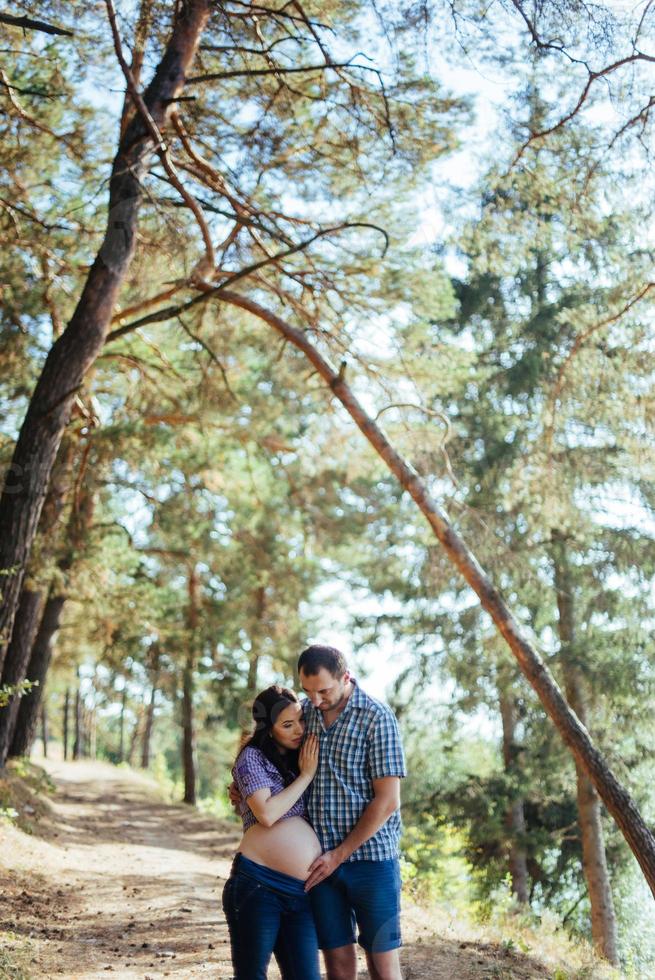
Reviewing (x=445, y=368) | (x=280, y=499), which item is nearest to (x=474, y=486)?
(x=280, y=499)

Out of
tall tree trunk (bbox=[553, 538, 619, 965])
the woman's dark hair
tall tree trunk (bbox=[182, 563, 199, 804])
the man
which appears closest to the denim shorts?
the man

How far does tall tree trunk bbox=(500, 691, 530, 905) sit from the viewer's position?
1429 centimetres

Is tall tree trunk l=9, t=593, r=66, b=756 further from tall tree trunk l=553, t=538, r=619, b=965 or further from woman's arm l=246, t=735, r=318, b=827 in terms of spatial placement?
woman's arm l=246, t=735, r=318, b=827

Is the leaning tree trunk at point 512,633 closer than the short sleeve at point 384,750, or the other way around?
the short sleeve at point 384,750

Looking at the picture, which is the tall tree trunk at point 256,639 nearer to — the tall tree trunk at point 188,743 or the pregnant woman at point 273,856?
the tall tree trunk at point 188,743

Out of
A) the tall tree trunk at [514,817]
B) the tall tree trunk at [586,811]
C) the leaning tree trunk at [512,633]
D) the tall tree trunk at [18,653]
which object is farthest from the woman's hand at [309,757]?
the tall tree trunk at [514,817]

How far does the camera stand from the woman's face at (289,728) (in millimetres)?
3512

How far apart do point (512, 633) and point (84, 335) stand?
420 cm

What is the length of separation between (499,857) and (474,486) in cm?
615

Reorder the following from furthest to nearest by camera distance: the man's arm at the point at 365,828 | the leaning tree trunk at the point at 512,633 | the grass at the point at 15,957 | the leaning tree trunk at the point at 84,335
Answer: the leaning tree trunk at the point at 84,335 < the leaning tree trunk at the point at 512,633 < the grass at the point at 15,957 < the man's arm at the point at 365,828

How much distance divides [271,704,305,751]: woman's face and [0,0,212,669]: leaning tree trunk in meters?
3.78

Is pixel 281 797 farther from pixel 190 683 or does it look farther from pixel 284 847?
pixel 190 683

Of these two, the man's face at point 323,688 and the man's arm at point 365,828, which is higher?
the man's face at point 323,688

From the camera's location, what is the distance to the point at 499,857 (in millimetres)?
14695
